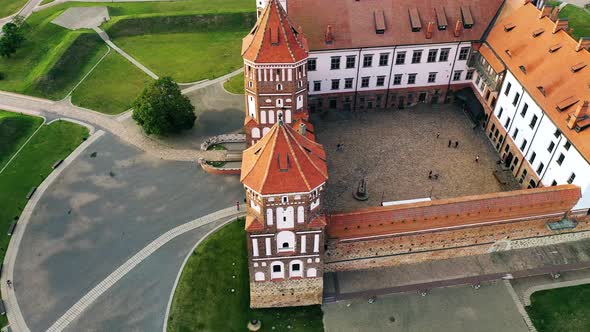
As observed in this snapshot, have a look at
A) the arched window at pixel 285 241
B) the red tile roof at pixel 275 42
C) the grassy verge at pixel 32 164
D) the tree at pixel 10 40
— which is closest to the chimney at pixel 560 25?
the red tile roof at pixel 275 42

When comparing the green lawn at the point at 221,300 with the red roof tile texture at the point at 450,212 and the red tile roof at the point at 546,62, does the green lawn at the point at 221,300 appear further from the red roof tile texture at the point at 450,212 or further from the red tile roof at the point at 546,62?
the red tile roof at the point at 546,62

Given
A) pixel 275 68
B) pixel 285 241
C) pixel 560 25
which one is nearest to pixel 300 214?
pixel 285 241

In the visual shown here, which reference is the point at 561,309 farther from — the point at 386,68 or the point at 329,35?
the point at 329,35

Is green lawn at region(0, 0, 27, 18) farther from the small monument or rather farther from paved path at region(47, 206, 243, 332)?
the small monument

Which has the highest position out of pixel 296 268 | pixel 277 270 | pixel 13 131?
pixel 13 131

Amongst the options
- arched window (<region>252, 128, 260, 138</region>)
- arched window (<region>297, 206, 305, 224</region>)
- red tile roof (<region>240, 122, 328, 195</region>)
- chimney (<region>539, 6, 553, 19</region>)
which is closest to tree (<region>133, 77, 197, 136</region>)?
arched window (<region>252, 128, 260, 138</region>)

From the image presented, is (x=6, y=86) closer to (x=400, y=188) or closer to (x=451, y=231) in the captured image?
(x=400, y=188)

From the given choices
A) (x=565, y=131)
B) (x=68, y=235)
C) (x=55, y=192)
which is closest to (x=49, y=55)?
(x=55, y=192)
